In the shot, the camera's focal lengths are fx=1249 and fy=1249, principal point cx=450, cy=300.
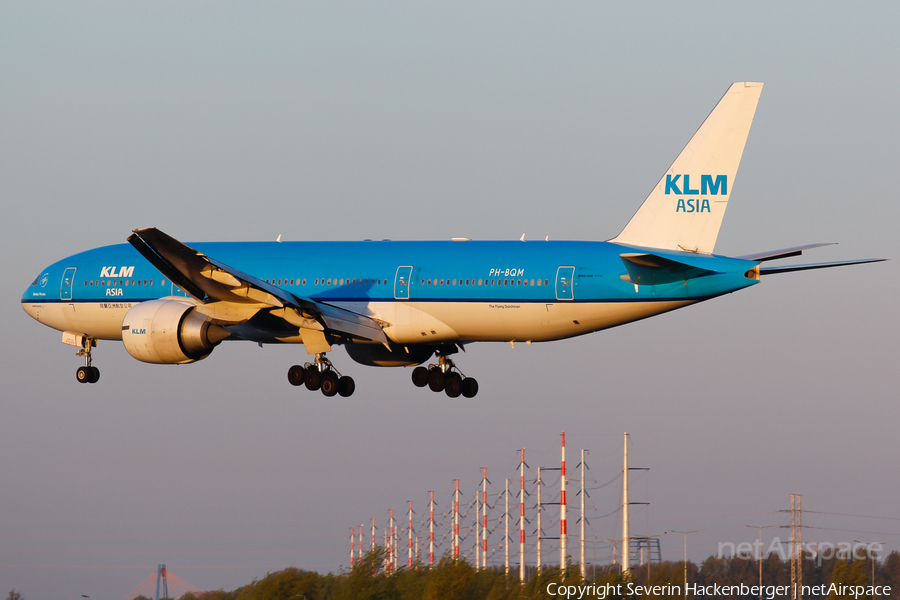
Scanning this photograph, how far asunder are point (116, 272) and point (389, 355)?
31.9ft

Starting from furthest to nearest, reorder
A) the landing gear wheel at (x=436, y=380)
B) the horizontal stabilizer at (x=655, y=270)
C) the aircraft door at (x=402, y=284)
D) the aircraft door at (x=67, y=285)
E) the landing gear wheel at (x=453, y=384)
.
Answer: the aircraft door at (x=67, y=285) → the landing gear wheel at (x=436, y=380) → the landing gear wheel at (x=453, y=384) → the aircraft door at (x=402, y=284) → the horizontal stabilizer at (x=655, y=270)

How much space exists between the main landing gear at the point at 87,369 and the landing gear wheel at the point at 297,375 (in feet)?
28.6

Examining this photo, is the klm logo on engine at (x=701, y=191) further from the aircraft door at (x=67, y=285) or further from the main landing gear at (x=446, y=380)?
the aircraft door at (x=67, y=285)

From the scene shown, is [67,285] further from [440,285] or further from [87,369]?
[440,285]

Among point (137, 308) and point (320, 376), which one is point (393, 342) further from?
point (137, 308)

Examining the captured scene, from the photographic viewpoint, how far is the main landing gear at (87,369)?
43531mm

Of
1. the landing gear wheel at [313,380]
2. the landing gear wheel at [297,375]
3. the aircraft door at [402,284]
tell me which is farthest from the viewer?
the landing gear wheel at [297,375]

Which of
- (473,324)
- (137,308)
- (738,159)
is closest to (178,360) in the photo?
(137,308)

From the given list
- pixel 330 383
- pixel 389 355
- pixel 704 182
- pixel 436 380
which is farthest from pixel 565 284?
pixel 330 383

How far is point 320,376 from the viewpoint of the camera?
38.8 meters

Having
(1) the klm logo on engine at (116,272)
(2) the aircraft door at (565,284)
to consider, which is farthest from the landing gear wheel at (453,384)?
(1) the klm logo on engine at (116,272)

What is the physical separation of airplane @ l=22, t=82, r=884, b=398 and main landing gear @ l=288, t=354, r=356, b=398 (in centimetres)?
4

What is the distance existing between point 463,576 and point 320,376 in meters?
7.54

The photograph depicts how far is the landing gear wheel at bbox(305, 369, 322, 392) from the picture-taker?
3884 cm
